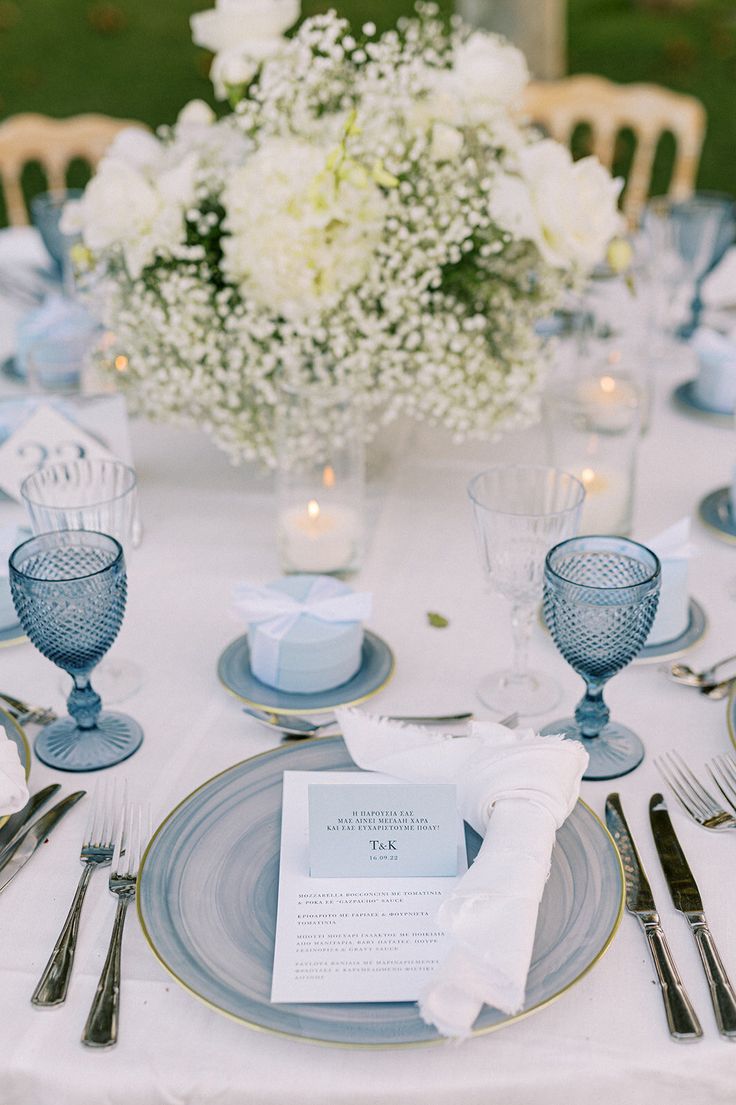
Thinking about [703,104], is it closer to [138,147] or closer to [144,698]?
[138,147]

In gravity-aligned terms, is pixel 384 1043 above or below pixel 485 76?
below

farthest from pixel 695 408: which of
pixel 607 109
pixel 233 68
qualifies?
pixel 607 109

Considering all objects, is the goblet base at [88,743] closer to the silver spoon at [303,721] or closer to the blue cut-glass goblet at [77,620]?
the blue cut-glass goblet at [77,620]

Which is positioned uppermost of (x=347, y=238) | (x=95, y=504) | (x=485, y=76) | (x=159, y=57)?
(x=485, y=76)

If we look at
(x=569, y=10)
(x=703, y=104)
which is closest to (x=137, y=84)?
(x=569, y=10)

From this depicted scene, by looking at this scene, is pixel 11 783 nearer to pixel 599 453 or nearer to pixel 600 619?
pixel 600 619

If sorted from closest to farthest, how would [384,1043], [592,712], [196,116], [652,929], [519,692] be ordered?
[384,1043], [652,929], [592,712], [519,692], [196,116]

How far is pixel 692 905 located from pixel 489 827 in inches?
7.1

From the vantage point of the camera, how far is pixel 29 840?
1.03 metres

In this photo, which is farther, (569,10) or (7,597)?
(569,10)

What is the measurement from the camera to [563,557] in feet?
3.76

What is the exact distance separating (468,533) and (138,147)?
0.74 meters

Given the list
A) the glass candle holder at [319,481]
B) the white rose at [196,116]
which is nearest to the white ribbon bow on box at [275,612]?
the glass candle holder at [319,481]

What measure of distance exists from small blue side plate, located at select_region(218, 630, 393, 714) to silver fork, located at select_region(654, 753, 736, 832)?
1.02 feet
